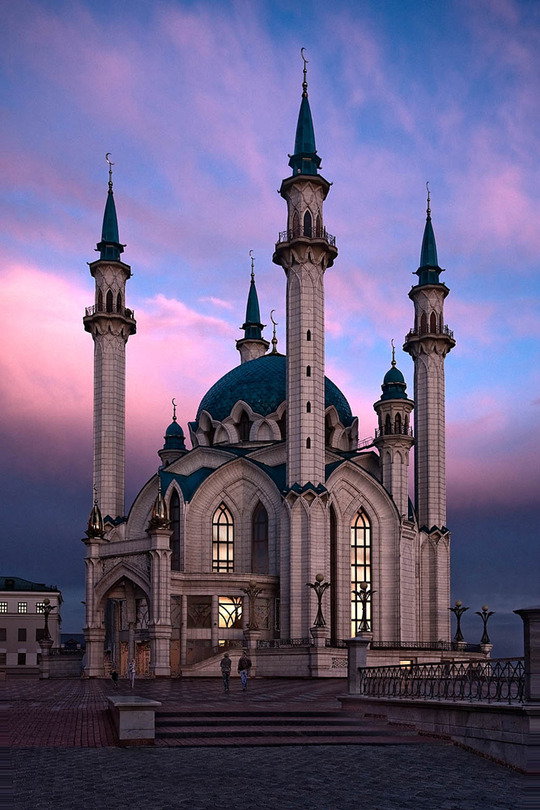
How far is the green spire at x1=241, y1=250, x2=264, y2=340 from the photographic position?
8169 centimetres

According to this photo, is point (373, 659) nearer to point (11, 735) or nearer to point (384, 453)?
point (384, 453)

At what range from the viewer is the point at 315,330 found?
55312 mm

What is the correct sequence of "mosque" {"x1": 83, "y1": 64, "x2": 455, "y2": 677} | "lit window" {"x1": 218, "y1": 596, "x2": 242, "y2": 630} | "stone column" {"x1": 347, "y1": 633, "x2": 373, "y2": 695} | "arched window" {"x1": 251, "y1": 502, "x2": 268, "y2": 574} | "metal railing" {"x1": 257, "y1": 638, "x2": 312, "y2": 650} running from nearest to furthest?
"stone column" {"x1": 347, "y1": 633, "x2": 373, "y2": 695} < "metal railing" {"x1": 257, "y1": 638, "x2": 312, "y2": 650} < "mosque" {"x1": 83, "y1": 64, "x2": 455, "y2": 677} < "lit window" {"x1": 218, "y1": 596, "x2": 242, "y2": 630} < "arched window" {"x1": 251, "y1": 502, "x2": 268, "y2": 574}

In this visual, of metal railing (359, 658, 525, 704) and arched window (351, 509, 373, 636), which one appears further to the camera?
arched window (351, 509, 373, 636)

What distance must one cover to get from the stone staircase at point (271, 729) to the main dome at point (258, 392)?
4140 centimetres

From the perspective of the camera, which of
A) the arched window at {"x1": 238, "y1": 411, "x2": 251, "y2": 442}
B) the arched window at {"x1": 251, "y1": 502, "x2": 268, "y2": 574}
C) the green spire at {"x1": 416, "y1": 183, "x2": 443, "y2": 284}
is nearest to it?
the arched window at {"x1": 251, "y1": 502, "x2": 268, "y2": 574}

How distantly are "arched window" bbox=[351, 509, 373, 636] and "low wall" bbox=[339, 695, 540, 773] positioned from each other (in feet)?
114

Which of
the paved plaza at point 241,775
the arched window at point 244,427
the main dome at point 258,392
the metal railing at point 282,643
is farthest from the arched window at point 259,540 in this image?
the paved plaza at point 241,775

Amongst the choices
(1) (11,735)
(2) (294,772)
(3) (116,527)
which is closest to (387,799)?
(2) (294,772)

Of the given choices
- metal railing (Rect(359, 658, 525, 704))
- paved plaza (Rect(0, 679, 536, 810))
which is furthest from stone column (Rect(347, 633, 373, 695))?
paved plaza (Rect(0, 679, 536, 810))

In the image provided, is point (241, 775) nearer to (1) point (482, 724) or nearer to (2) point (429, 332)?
(1) point (482, 724)

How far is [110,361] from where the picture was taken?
62.2 meters

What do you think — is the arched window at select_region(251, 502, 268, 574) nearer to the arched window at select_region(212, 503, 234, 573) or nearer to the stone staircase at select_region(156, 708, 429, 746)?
the arched window at select_region(212, 503, 234, 573)

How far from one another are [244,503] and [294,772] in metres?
43.0
